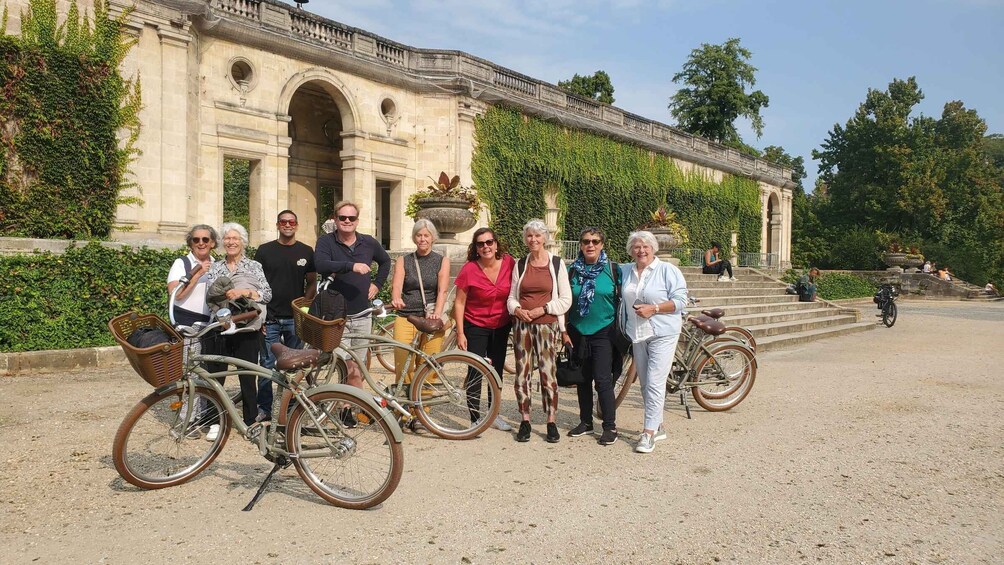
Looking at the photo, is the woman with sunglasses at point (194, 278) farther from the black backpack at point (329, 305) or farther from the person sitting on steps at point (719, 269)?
the person sitting on steps at point (719, 269)

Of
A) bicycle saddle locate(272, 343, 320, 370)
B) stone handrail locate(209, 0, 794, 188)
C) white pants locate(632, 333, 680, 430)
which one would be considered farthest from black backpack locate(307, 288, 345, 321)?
stone handrail locate(209, 0, 794, 188)

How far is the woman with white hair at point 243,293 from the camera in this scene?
4.80m

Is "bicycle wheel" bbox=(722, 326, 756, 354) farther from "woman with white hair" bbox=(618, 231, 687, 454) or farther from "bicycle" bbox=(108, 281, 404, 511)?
"bicycle" bbox=(108, 281, 404, 511)

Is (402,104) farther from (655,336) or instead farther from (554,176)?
(655,336)

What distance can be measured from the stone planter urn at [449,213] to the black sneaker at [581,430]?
646 cm

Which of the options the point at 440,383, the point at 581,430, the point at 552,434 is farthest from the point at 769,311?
the point at 440,383

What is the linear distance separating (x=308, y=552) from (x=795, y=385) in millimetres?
6611

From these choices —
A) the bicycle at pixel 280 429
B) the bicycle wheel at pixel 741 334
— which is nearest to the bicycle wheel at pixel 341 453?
the bicycle at pixel 280 429

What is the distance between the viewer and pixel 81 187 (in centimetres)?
1235

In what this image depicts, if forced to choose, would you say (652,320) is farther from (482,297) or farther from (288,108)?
(288,108)

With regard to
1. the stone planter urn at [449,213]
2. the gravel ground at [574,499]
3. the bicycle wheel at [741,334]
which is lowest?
the gravel ground at [574,499]

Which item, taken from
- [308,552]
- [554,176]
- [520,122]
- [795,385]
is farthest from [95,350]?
[554,176]

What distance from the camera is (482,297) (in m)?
5.58

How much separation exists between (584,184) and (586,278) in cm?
2211
